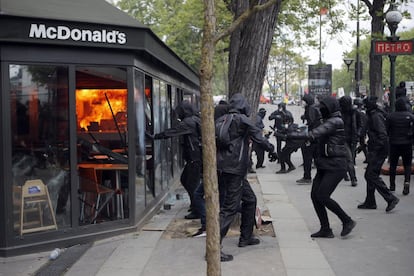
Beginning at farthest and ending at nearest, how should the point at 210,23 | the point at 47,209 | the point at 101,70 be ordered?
the point at 101,70 < the point at 47,209 < the point at 210,23

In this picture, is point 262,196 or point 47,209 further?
point 262,196

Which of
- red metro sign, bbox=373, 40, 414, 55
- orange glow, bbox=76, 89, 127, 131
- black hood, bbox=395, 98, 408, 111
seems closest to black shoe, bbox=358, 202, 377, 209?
black hood, bbox=395, 98, 408, 111

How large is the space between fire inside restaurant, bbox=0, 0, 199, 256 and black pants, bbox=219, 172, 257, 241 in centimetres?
166

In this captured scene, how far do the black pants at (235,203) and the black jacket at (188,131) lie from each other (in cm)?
132

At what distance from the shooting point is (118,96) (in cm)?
841

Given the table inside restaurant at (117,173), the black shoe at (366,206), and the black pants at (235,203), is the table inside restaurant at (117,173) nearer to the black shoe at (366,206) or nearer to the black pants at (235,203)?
the black pants at (235,203)

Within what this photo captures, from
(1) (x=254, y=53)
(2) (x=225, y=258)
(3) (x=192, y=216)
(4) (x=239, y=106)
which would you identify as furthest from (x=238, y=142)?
(3) (x=192, y=216)

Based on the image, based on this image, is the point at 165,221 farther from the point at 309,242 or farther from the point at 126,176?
the point at 309,242

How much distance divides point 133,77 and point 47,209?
2075 mm

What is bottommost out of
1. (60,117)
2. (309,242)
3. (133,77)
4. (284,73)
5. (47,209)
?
(309,242)

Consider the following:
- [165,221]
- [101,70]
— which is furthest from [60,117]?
[165,221]

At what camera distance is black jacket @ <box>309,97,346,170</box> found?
6.97m

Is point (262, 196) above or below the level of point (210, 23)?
below

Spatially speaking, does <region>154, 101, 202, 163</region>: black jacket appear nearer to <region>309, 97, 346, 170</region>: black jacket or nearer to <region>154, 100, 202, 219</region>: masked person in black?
<region>154, 100, 202, 219</region>: masked person in black
